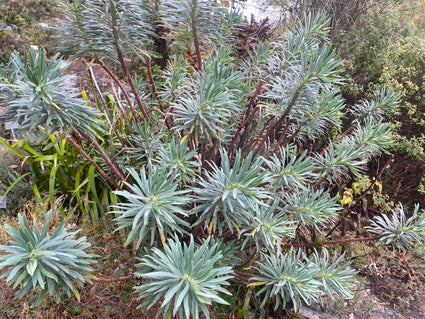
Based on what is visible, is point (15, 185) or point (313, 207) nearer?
point (313, 207)

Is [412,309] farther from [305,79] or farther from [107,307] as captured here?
[107,307]

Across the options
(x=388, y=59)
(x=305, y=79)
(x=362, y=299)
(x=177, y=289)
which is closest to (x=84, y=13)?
(x=305, y=79)

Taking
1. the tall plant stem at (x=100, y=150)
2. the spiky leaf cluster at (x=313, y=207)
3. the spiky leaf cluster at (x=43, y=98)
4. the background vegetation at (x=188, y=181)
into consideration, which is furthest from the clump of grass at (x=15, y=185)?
the spiky leaf cluster at (x=313, y=207)

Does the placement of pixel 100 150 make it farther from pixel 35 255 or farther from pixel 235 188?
pixel 235 188

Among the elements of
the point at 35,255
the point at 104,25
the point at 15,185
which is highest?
the point at 104,25

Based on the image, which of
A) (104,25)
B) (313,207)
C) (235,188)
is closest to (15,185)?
(104,25)

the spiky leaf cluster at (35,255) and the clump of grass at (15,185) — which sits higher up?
the spiky leaf cluster at (35,255)

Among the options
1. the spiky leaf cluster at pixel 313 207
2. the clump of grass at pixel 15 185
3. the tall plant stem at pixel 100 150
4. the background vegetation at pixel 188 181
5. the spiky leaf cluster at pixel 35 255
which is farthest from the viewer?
the clump of grass at pixel 15 185

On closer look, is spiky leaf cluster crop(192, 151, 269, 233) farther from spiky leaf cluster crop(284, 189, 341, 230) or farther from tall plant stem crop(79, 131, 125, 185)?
tall plant stem crop(79, 131, 125, 185)

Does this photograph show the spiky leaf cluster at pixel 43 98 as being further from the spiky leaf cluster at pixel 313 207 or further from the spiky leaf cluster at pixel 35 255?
the spiky leaf cluster at pixel 313 207

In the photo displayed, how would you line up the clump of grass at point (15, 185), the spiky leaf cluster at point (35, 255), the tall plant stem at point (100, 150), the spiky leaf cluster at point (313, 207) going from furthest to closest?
the clump of grass at point (15, 185) < the spiky leaf cluster at point (313, 207) < the tall plant stem at point (100, 150) < the spiky leaf cluster at point (35, 255)

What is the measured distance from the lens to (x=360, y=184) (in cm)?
309

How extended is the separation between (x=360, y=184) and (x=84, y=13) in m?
2.99

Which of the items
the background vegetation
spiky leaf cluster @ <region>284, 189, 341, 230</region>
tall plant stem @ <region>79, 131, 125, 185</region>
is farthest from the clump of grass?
spiky leaf cluster @ <region>284, 189, 341, 230</region>
